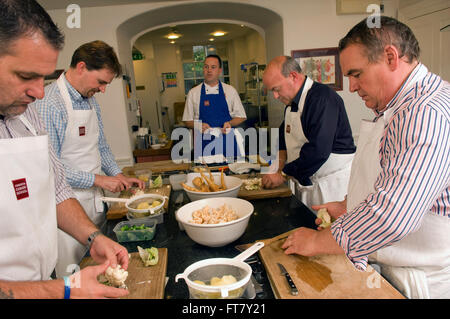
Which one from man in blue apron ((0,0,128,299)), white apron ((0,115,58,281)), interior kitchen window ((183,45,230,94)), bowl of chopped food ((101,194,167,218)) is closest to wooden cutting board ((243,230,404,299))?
man in blue apron ((0,0,128,299))

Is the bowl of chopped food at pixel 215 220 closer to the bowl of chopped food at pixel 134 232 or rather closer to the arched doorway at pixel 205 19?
the bowl of chopped food at pixel 134 232

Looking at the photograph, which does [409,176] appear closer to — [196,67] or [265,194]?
[265,194]

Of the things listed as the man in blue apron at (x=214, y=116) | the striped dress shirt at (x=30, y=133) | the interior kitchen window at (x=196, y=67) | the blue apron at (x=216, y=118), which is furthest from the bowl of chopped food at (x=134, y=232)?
the interior kitchen window at (x=196, y=67)

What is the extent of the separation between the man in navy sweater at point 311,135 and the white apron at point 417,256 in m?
0.92

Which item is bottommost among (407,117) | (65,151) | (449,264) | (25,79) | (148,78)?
(449,264)

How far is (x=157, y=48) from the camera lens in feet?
33.8

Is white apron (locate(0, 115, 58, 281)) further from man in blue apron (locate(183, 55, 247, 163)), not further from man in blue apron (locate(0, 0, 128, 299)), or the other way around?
man in blue apron (locate(183, 55, 247, 163))

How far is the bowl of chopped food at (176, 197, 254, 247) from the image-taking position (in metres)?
1.29

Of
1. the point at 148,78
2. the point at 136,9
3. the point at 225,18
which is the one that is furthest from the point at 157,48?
the point at 136,9

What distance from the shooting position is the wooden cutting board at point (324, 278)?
39.5 inches

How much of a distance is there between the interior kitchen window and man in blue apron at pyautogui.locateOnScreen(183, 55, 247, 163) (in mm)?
6714

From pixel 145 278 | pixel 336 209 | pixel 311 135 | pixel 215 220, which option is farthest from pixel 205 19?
pixel 145 278
